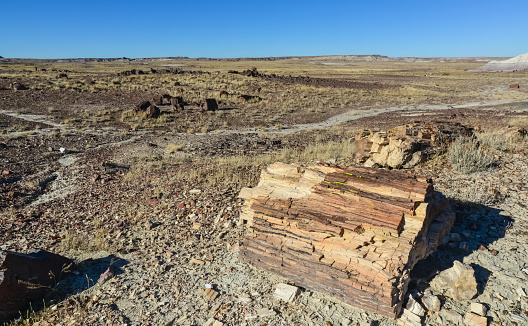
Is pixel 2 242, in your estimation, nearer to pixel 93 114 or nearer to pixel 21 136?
pixel 21 136

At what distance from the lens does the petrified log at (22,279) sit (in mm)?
4355

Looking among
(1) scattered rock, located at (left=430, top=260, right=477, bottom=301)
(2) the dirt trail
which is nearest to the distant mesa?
(2) the dirt trail

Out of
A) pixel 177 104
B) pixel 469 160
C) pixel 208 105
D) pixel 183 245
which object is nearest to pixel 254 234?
pixel 183 245

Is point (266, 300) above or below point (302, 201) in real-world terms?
below

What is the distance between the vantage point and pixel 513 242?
16.6ft

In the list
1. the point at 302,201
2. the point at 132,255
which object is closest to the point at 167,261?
the point at 132,255

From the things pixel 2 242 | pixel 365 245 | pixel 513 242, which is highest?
pixel 365 245

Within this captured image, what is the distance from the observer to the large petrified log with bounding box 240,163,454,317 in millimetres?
3961

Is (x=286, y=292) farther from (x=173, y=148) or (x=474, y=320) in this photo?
(x=173, y=148)

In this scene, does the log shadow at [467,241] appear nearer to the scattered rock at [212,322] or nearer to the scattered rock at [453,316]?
the scattered rock at [453,316]

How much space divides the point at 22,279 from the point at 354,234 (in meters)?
4.57

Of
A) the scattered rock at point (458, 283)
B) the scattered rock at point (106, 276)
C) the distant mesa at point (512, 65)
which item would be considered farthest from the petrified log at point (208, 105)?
the distant mesa at point (512, 65)

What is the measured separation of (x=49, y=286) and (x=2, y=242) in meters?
2.52

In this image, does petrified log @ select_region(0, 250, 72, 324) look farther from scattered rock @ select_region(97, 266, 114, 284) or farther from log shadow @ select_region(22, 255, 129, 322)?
scattered rock @ select_region(97, 266, 114, 284)
